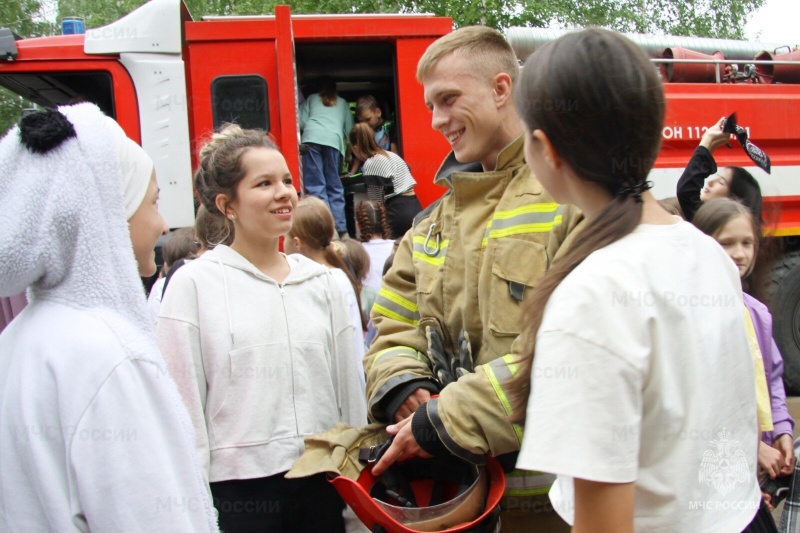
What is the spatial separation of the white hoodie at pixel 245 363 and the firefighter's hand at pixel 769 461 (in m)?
1.37

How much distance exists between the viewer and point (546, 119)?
1.22 meters

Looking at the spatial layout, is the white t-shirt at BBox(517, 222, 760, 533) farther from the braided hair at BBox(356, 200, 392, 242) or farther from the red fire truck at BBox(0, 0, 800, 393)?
the red fire truck at BBox(0, 0, 800, 393)

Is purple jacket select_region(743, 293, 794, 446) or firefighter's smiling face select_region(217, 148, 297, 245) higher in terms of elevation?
firefighter's smiling face select_region(217, 148, 297, 245)

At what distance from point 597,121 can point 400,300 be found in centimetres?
108

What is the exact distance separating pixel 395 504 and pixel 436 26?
13.9 ft

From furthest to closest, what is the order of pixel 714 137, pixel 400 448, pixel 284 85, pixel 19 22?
1. pixel 19 22
2. pixel 284 85
3. pixel 714 137
4. pixel 400 448

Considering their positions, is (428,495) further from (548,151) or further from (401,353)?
(548,151)

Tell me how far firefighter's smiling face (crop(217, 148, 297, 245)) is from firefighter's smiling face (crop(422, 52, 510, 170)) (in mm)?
647

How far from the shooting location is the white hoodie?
221 cm

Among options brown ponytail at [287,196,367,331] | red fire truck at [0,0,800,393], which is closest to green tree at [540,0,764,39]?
red fire truck at [0,0,800,393]

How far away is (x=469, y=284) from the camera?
192 cm

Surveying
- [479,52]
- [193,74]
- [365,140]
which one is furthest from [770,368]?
[193,74]

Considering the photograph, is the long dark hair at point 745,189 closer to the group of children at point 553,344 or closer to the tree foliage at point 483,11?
the group of children at point 553,344

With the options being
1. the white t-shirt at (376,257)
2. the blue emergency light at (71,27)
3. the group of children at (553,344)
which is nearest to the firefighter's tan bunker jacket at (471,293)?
the group of children at (553,344)
